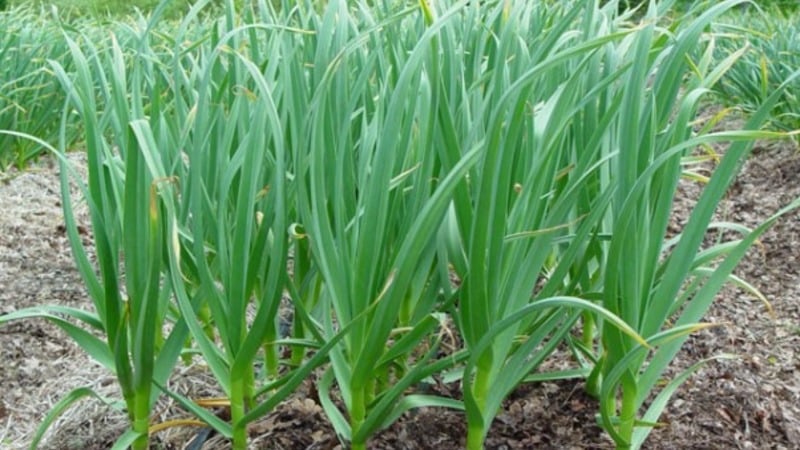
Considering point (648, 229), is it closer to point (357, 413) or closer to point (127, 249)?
point (357, 413)

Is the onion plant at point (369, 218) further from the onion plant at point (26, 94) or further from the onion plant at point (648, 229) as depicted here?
the onion plant at point (26, 94)

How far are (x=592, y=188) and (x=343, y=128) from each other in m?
0.60

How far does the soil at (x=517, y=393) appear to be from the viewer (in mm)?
1576

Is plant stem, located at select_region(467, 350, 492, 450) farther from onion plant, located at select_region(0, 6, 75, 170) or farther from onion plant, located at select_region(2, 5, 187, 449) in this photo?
onion plant, located at select_region(0, 6, 75, 170)

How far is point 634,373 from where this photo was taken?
1.40 meters

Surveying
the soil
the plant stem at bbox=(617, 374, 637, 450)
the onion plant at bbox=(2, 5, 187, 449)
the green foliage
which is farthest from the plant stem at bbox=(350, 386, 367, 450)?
the green foliage

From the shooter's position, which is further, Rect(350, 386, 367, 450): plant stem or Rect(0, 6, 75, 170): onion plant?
Rect(0, 6, 75, 170): onion plant

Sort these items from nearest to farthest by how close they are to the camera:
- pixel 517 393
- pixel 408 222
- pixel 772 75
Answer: pixel 408 222 → pixel 517 393 → pixel 772 75

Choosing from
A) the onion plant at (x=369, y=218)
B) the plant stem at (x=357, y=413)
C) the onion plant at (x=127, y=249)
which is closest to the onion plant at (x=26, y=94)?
the onion plant at (x=127, y=249)

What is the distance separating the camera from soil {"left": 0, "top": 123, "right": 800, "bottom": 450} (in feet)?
5.17

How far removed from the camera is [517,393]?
1.72m

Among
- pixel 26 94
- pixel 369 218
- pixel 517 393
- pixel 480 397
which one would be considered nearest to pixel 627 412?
pixel 480 397

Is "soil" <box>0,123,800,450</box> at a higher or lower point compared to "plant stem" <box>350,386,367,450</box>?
lower

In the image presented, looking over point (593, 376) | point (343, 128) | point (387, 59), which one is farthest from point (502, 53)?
point (593, 376)
